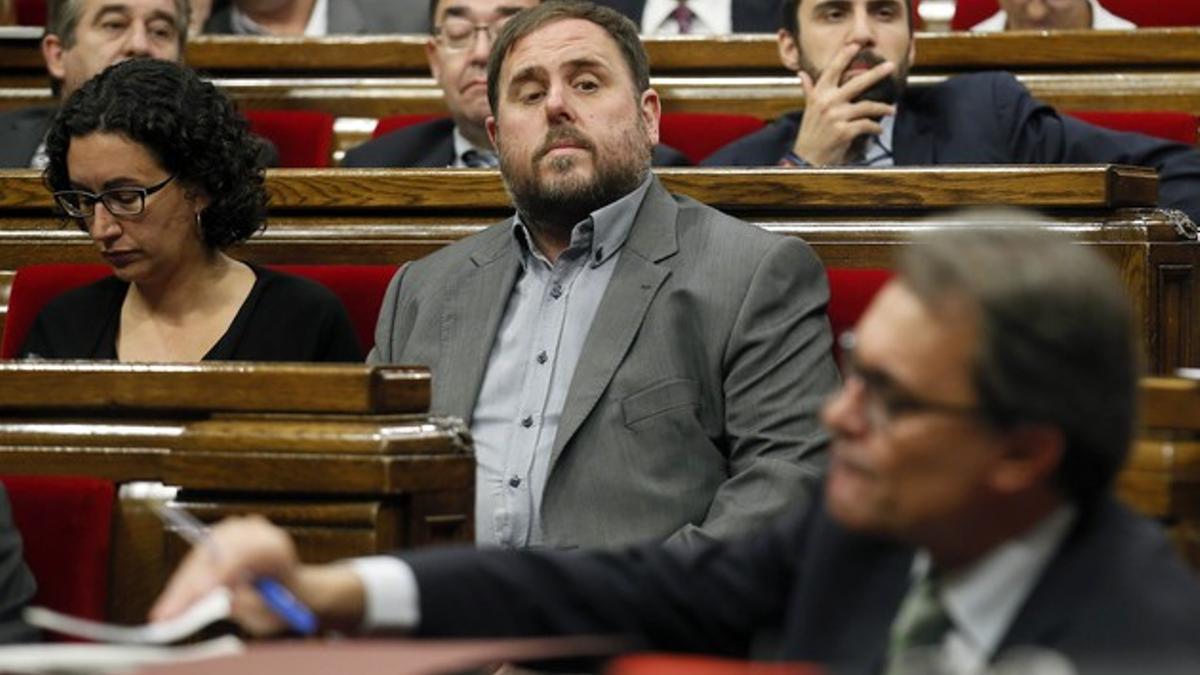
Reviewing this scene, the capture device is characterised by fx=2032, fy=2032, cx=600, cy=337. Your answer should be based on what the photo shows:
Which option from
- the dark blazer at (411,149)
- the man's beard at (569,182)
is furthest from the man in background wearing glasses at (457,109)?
the man's beard at (569,182)

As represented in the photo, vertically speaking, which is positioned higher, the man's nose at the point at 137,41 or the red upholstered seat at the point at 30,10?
the red upholstered seat at the point at 30,10

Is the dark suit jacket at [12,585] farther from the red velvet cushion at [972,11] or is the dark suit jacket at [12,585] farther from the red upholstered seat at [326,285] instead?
the red velvet cushion at [972,11]

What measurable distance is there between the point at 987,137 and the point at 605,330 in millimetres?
784

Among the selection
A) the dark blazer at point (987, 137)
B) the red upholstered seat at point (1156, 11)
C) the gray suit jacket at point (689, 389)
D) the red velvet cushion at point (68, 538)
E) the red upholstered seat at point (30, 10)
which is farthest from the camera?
the red upholstered seat at point (30, 10)

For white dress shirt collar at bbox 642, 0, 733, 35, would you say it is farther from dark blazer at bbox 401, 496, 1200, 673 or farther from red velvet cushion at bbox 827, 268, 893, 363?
dark blazer at bbox 401, 496, 1200, 673

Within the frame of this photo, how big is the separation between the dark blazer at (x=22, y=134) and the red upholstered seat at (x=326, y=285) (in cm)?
59

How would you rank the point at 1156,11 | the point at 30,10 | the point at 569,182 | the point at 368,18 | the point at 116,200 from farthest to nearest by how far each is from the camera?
1. the point at 30,10
2. the point at 368,18
3. the point at 1156,11
4. the point at 116,200
5. the point at 569,182

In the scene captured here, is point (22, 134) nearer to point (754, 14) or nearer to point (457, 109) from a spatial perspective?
point (457, 109)

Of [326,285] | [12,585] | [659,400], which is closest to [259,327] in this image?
[326,285]

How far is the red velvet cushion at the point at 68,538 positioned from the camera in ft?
4.14

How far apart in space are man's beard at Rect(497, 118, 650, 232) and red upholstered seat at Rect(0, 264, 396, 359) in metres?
0.21

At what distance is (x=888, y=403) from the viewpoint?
0.81 metres

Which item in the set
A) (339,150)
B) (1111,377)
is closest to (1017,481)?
(1111,377)

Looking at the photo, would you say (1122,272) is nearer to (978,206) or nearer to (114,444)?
(978,206)
